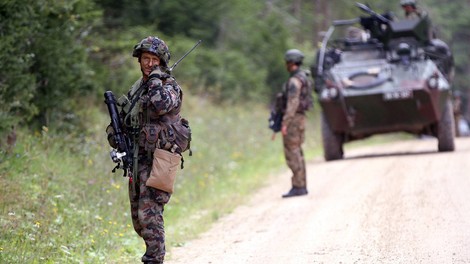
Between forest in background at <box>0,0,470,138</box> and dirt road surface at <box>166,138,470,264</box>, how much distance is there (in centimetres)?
275

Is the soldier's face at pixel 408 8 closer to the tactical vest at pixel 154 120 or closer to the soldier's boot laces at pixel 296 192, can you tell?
the soldier's boot laces at pixel 296 192

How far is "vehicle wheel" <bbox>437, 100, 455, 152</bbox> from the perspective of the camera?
1666 centimetres

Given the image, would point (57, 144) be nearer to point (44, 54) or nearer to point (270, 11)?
point (44, 54)

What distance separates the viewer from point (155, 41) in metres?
6.73

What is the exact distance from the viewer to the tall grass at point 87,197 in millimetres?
7969

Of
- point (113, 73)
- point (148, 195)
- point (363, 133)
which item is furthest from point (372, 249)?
point (363, 133)

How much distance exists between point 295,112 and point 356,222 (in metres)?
2.73

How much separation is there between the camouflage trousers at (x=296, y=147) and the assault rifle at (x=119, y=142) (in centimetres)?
544

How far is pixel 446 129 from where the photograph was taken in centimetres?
1667

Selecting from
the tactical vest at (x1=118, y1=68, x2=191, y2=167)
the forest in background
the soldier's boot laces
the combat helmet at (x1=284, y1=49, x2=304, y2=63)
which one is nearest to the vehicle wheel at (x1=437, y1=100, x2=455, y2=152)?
the forest in background

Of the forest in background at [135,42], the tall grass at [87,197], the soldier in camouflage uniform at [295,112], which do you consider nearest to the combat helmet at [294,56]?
the soldier in camouflage uniform at [295,112]

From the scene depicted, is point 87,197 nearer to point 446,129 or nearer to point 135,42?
point 135,42

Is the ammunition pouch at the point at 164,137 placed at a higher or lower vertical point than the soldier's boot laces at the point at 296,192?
higher

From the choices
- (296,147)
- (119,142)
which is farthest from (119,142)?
(296,147)
